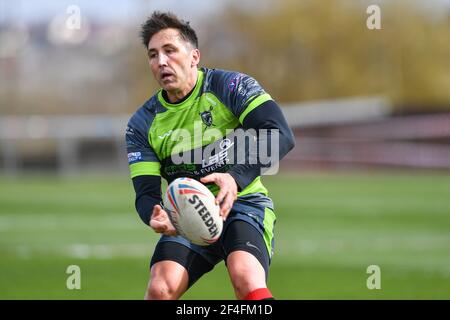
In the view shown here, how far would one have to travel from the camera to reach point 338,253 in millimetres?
13867

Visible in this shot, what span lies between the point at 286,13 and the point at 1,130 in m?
14.6

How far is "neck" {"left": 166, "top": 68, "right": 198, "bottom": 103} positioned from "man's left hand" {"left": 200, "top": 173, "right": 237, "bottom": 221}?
0.79m

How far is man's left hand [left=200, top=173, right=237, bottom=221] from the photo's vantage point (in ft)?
19.0

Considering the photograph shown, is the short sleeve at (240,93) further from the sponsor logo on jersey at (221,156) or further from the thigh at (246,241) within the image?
the thigh at (246,241)

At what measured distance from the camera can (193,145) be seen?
20.9 feet

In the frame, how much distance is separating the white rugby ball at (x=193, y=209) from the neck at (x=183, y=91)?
0.81m

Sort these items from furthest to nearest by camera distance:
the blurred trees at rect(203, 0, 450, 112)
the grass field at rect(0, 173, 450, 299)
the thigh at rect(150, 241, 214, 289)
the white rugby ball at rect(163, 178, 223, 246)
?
1. the blurred trees at rect(203, 0, 450, 112)
2. the grass field at rect(0, 173, 450, 299)
3. the thigh at rect(150, 241, 214, 289)
4. the white rugby ball at rect(163, 178, 223, 246)

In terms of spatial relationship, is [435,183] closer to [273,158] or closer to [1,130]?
[1,130]

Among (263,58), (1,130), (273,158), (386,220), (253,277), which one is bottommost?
(253,277)

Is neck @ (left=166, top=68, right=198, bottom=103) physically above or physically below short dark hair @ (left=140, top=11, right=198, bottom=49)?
below

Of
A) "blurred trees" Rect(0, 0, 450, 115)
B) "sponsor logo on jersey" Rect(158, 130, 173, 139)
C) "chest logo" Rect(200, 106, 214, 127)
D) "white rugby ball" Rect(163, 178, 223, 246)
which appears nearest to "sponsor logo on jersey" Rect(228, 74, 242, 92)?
"chest logo" Rect(200, 106, 214, 127)

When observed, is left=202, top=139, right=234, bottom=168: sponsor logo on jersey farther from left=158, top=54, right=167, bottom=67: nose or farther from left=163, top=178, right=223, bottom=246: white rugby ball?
left=158, top=54, right=167, bottom=67: nose

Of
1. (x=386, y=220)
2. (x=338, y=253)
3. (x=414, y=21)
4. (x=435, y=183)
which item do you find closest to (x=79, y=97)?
(x=414, y=21)

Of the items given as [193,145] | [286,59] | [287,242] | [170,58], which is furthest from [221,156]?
[286,59]
